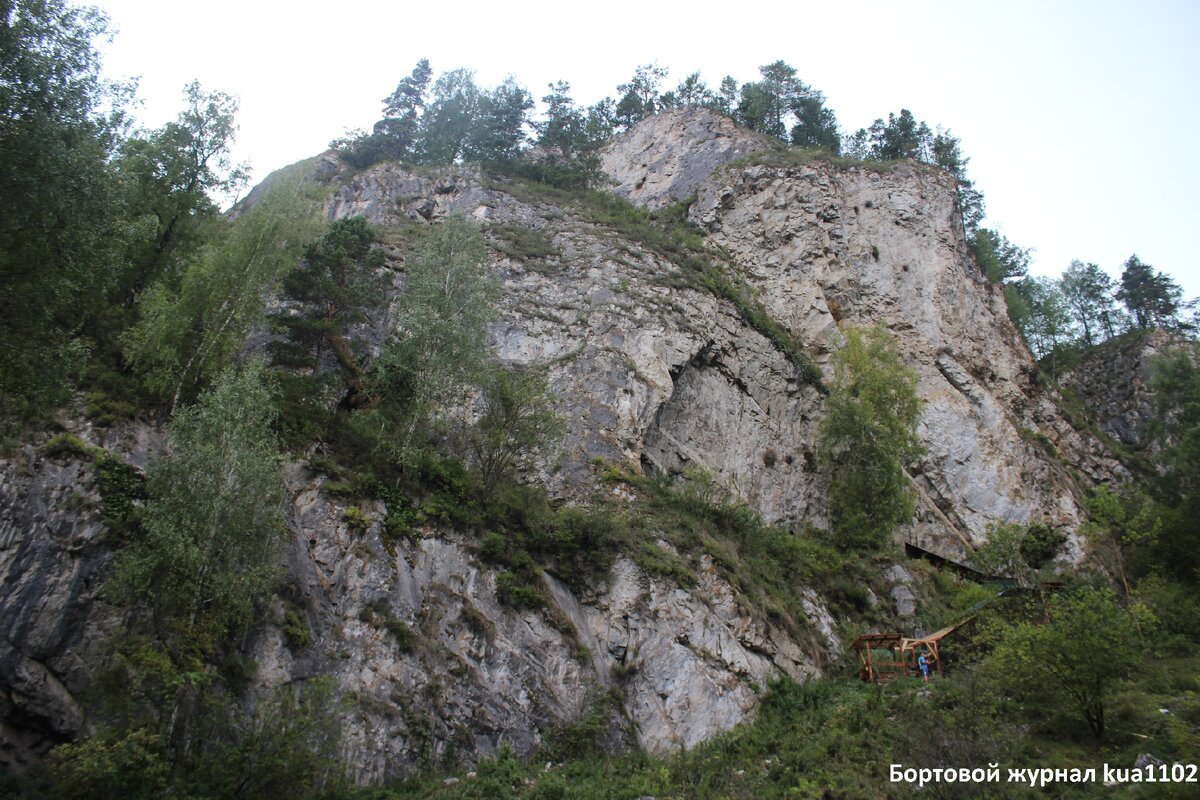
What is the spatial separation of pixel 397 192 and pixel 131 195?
18227 mm

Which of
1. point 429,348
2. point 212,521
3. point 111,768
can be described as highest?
point 429,348

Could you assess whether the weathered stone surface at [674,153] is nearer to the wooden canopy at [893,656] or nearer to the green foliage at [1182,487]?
the green foliage at [1182,487]

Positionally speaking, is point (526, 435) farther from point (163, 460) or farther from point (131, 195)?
point (131, 195)

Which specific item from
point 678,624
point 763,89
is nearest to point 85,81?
point 678,624

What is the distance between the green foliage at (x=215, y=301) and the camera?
637 inches

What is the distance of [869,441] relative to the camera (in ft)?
86.4

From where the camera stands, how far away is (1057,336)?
155 feet

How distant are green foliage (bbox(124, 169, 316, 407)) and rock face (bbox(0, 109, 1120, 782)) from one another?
2281 millimetres

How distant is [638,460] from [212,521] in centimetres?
1303

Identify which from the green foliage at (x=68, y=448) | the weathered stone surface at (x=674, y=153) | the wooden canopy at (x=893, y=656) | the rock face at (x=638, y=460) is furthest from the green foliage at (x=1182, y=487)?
the green foliage at (x=68, y=448)

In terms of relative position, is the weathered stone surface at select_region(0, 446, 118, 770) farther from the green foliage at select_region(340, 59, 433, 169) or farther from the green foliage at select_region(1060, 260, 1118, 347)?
the green foliage at select_region(1060, 260, 1118, 347)

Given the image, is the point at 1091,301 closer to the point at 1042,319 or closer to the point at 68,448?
the point at 1042,319

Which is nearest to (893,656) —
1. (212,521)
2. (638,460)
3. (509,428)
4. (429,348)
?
(638,460)

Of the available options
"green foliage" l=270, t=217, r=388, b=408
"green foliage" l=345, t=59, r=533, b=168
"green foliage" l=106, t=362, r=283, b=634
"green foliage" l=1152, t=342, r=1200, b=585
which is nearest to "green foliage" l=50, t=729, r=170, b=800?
"green foliage" l=106, t=362, r=283, b=634
